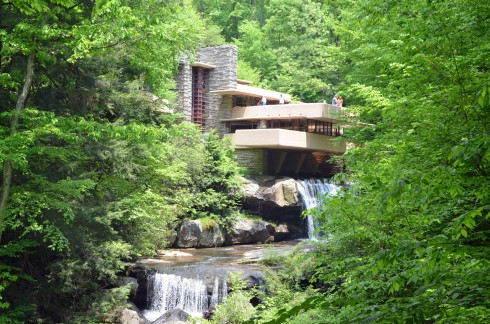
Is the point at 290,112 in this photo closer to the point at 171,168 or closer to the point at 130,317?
the point at 171,168

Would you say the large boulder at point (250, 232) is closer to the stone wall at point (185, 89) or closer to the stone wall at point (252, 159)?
the stone wall at point (252, 159)

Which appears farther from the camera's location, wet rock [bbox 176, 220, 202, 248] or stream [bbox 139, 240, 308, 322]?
wet rock [bbox 176, 220, 202, 248]

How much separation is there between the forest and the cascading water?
1.18 m

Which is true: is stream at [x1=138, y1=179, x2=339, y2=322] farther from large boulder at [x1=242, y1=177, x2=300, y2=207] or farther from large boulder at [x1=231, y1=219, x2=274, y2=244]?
large boulder at [x1=242, y1=177, x2=300, y2=207]

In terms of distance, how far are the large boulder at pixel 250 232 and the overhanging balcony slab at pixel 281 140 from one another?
14.6 ft

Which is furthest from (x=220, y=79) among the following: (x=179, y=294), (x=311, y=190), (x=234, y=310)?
(x=234, y=310)

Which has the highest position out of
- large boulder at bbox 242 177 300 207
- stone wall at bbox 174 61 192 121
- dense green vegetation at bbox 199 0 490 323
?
stone wall at bbox 174 61 192 121

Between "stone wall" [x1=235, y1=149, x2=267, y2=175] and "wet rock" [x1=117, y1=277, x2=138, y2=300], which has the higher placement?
"stone wall" [x1=235, y1=149, x2=267, y2=175]

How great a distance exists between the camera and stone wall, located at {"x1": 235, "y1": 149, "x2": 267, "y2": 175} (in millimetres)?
29078

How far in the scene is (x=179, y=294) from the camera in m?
16.7

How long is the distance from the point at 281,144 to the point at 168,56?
11.7 metres

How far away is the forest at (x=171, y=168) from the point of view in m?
4.50

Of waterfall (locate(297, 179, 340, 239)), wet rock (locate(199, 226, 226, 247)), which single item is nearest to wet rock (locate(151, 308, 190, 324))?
wet rock (locate(199, 226, 226, 247))

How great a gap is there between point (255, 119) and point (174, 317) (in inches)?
651
